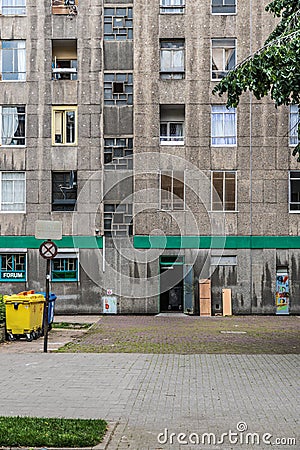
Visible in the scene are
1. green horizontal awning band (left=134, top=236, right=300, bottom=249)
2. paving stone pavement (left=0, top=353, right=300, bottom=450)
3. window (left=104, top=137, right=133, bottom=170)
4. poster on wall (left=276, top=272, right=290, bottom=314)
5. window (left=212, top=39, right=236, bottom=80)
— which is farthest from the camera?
window (left=212, top=39, right=236, bottom=80)

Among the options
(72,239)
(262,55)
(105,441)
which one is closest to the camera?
(105,441)

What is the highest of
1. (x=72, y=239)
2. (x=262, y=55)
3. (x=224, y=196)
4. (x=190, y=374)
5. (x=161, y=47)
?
(x=161, y=47)

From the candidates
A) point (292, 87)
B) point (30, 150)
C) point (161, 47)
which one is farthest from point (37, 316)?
point (161, 47)

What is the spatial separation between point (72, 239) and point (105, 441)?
23039mm

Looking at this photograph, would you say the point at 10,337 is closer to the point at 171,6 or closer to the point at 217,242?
the point at 217,242

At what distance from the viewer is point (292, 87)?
47.5ft

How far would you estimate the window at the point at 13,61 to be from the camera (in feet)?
103

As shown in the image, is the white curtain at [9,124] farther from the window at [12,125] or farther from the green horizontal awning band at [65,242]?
the green horizontal awning band at [65,242]

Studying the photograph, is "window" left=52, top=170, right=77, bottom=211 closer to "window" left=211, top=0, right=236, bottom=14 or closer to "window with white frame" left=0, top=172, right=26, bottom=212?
"window with white frame" left=0, top=172, right=26, bottom=212

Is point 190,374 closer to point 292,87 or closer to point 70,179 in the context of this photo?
point 292,87

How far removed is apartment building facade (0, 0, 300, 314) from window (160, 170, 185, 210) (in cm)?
5

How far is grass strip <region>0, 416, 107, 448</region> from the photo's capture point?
24.6 ft

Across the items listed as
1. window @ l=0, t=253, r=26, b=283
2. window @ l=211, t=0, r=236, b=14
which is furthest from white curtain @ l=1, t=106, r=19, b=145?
window @ l=211, t=0, r=236, b=14

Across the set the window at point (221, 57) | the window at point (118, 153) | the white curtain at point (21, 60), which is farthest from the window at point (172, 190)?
the white curtain at point (21, 60)
